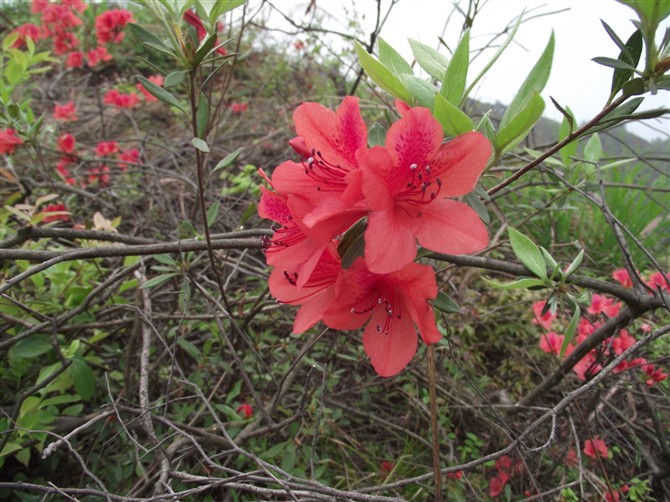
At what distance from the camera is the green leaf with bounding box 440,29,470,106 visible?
580mm

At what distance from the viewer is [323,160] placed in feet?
2.10

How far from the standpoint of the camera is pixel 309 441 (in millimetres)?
1485

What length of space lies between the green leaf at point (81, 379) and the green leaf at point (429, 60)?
1172 millimetres

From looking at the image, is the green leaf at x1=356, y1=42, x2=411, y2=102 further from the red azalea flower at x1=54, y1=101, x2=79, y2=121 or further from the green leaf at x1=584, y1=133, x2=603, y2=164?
the red azalea flower at x1=54, y1=101, x2=79, y2=121

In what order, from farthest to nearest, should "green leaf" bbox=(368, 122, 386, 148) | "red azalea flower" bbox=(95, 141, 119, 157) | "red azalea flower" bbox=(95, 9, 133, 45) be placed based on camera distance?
"red azalea flower" bbox=(95, 9, 133, 45) → "red azalea flower" bbox=(95, 141, 119, 157) → "green leaf" bbox=(368, 122, 386, 148)

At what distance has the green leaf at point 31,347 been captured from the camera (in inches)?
47.1

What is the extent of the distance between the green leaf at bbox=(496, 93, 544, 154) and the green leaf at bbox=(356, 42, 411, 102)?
0.48 feet

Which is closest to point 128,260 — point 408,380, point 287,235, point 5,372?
point 5,372

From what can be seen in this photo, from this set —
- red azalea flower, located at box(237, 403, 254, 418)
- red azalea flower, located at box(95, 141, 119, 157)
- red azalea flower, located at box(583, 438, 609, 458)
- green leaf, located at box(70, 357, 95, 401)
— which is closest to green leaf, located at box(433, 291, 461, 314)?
red azalea flower, located at box(237, 403, 254, 418)

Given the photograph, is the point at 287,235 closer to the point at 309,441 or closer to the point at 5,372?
the point at 309,441

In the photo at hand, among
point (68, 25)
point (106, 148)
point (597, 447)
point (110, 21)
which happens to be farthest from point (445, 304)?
point (68, 25)

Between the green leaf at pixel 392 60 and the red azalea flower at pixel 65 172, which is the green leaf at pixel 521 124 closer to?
the green leaf at pixel 392 60

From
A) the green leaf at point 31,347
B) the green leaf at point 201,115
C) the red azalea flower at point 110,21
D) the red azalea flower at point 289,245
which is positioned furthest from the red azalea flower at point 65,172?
the red azalea flower at point 289,245

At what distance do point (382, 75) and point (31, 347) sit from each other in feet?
3.88
